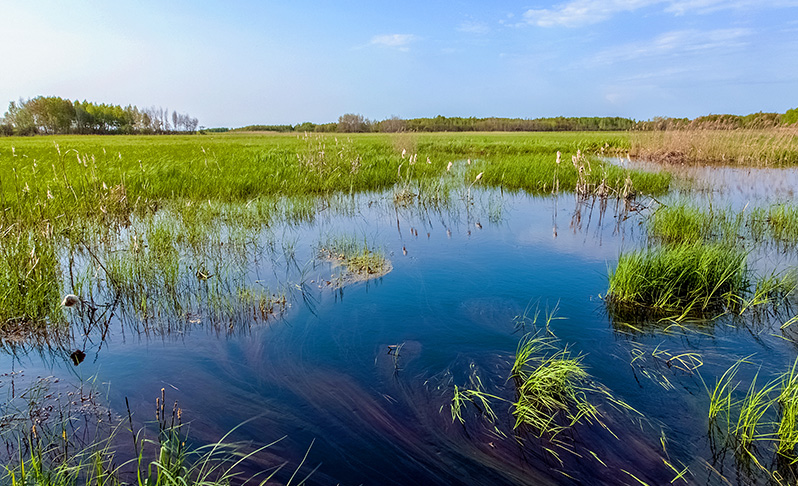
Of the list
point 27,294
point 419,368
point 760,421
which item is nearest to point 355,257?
point 419,368

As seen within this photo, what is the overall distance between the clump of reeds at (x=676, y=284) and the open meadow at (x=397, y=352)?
2 centimetres

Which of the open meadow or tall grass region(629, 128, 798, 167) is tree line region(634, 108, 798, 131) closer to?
tall grass region(629, 128, 798, 167)

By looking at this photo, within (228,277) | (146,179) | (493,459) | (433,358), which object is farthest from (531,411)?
(146,179)

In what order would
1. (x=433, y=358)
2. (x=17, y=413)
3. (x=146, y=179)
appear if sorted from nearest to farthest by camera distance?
(x=17, y=413), (x=433, y=358), (x=146, y=179)

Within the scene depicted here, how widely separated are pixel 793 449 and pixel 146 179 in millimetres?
10500

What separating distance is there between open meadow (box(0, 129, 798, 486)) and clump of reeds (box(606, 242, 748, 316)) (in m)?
0.02

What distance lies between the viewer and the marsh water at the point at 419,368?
2426 millimetres

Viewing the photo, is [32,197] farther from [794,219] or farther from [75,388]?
[794,219]

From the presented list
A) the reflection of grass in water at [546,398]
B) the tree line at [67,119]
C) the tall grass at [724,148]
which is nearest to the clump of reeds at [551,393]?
the reflection of grass in water at [546,398]

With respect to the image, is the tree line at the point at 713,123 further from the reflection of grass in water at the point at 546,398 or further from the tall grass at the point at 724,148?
the reflection of grass in water at the point at 546,398

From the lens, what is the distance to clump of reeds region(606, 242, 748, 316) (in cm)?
427

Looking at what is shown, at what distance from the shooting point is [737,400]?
2.82m

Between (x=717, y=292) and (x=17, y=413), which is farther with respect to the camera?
(x=717, y=292)

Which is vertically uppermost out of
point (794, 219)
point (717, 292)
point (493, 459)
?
point (794, 219)
